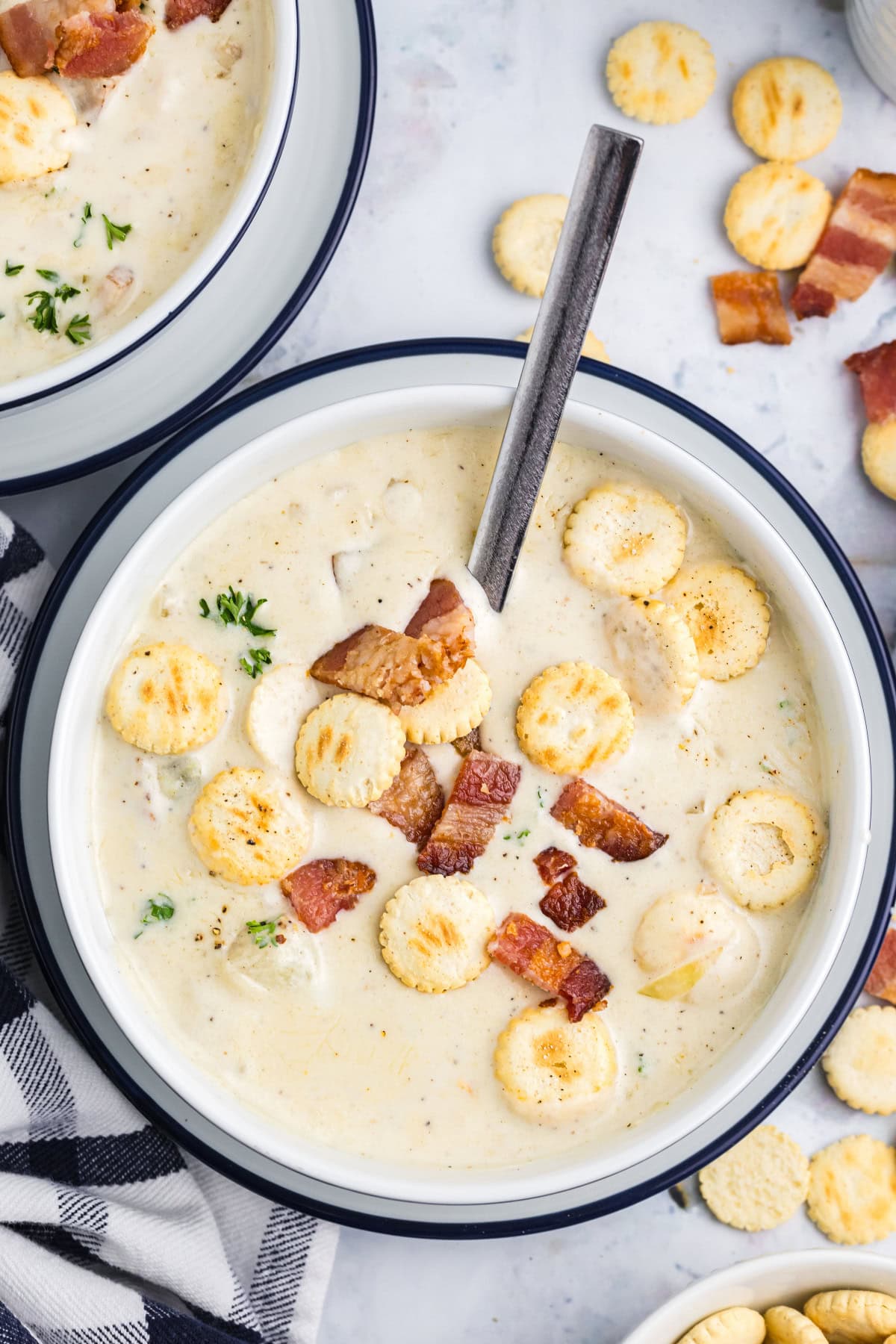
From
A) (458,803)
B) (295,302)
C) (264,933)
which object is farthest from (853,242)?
(264,933)

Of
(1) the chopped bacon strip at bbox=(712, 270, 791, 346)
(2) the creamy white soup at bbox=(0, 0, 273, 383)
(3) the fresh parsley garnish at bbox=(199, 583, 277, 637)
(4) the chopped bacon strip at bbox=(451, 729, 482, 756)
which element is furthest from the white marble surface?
(4) the chopped bacon strip at bbox=(451, 729, 482, 756)

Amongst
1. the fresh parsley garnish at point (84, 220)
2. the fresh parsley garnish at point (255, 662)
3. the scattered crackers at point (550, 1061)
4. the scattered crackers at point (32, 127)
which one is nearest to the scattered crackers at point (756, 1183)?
the scattered crackers at point (550, 1061)

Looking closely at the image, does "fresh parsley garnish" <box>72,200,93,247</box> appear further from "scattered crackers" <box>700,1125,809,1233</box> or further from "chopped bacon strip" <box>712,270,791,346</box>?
"scattered crackers" <box>700,1125,809,1233</box>

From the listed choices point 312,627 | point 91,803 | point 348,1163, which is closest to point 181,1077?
point 348,1163

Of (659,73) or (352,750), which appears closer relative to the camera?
(352,750)

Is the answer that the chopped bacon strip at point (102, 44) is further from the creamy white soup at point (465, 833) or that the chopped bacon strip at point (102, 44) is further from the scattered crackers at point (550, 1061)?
the scattered crackers at point (550, 1061)

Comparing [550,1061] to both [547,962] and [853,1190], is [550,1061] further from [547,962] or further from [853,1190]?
[853,1190]
